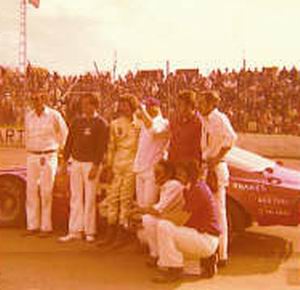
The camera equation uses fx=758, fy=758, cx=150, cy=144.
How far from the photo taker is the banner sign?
23.3 meters

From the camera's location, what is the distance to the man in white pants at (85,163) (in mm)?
8367

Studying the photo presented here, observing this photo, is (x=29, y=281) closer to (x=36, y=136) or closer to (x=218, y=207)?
(x=218, y=207)

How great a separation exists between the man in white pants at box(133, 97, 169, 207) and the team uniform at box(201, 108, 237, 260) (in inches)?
23.1

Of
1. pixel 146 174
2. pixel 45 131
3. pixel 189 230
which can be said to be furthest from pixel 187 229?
pixel 45 131

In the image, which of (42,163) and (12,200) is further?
(12,200)

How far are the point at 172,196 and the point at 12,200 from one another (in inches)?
124

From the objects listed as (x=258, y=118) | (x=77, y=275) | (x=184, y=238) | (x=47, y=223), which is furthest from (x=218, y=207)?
(x=258, y=118)

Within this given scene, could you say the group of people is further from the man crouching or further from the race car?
the race car

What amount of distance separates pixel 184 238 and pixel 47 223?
267cm

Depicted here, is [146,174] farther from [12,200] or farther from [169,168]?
[12,200]

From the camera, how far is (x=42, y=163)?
8.80 meters

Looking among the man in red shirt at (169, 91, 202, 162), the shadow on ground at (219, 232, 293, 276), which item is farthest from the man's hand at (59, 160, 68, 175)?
the shadow on ground at (219, 232, 293, 276)

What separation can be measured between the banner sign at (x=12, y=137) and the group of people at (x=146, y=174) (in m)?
14.4

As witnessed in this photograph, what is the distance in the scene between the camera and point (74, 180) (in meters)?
8.47
